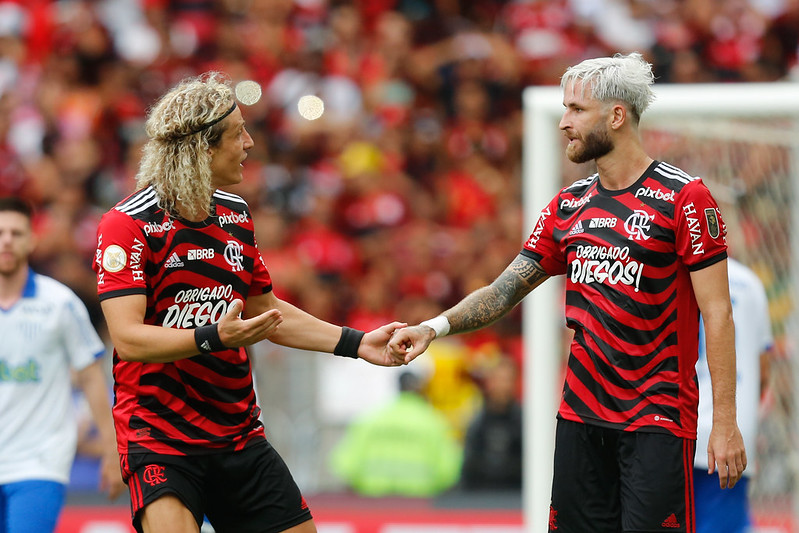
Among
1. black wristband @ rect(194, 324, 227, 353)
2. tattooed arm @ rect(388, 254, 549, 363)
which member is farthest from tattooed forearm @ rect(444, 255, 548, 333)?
black wristband @ rect(194, 324, 227, 353)

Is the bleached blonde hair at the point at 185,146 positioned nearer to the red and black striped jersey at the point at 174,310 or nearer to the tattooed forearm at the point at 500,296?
the red and black striped jersey at the point at 174,310

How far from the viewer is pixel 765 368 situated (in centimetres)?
646

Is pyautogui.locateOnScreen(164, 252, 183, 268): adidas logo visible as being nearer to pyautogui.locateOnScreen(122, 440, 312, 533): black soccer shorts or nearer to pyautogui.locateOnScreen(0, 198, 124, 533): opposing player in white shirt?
pyautogui.locateOnScreen(122, 440, 312, 533): black soccer shorts

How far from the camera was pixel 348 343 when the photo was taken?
5234mm

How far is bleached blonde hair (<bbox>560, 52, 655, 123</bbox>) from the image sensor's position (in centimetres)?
484

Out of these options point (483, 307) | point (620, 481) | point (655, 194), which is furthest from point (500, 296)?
point (620, 481)

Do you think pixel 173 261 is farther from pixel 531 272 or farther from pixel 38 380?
pixel 38 380

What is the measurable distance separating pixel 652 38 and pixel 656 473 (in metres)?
9.62

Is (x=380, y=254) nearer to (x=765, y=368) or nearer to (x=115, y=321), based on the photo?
(x=765, y=368)

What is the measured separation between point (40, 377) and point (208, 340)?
2247mm

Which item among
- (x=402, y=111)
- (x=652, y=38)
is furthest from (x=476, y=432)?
(x=652, y=38)

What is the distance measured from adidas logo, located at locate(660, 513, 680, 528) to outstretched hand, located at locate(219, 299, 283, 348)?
1770mm

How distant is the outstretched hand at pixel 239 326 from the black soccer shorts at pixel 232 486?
595 millimetres

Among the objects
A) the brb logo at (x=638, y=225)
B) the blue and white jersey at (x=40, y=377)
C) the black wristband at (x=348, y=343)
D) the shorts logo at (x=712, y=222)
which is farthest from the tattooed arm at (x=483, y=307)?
the blue and white jersey at (x=40, y=377)
